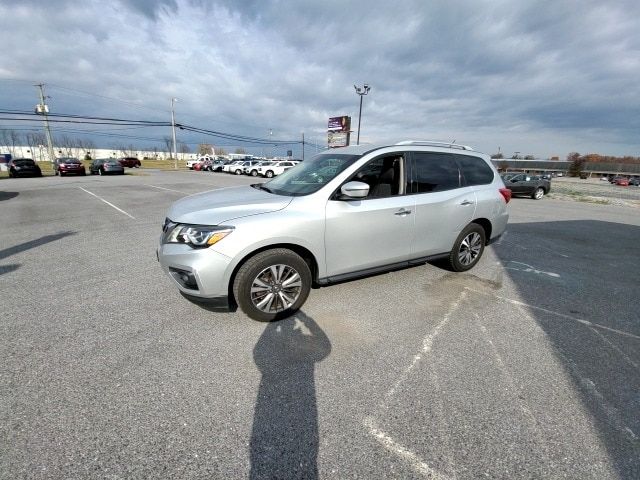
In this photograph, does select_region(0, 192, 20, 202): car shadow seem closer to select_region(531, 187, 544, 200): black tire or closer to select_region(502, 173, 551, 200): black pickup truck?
select_region(502, 173, 551, 200): black pickup truck

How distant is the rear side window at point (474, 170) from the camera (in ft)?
14.6

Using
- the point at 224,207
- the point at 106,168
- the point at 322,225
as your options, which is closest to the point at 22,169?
the point at 106,168

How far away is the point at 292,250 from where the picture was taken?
3.18 m

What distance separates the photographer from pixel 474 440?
6.25ft

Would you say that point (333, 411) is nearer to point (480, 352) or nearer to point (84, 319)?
point (480, 352)

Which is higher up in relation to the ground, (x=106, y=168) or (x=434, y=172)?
(x=434, y=172)

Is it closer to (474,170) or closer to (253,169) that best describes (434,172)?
(474,170)

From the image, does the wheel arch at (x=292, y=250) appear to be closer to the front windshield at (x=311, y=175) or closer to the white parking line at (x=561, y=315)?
the front windshield at (x=311, y=175)

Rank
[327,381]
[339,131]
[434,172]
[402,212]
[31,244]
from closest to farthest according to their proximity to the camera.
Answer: [327,381], [402,212], [434,172], [31,244], [339,131]

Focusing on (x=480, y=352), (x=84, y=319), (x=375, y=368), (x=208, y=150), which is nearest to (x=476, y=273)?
(x=480, y=352)

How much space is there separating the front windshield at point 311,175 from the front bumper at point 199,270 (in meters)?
1.12

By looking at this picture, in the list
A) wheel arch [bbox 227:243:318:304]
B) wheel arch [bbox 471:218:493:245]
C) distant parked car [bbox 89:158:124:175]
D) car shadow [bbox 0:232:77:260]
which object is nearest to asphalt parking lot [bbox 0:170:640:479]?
wheel arch [bbox 227:243:318:304]

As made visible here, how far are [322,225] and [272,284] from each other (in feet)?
2.61

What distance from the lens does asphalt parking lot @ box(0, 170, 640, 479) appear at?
177 centimetres
